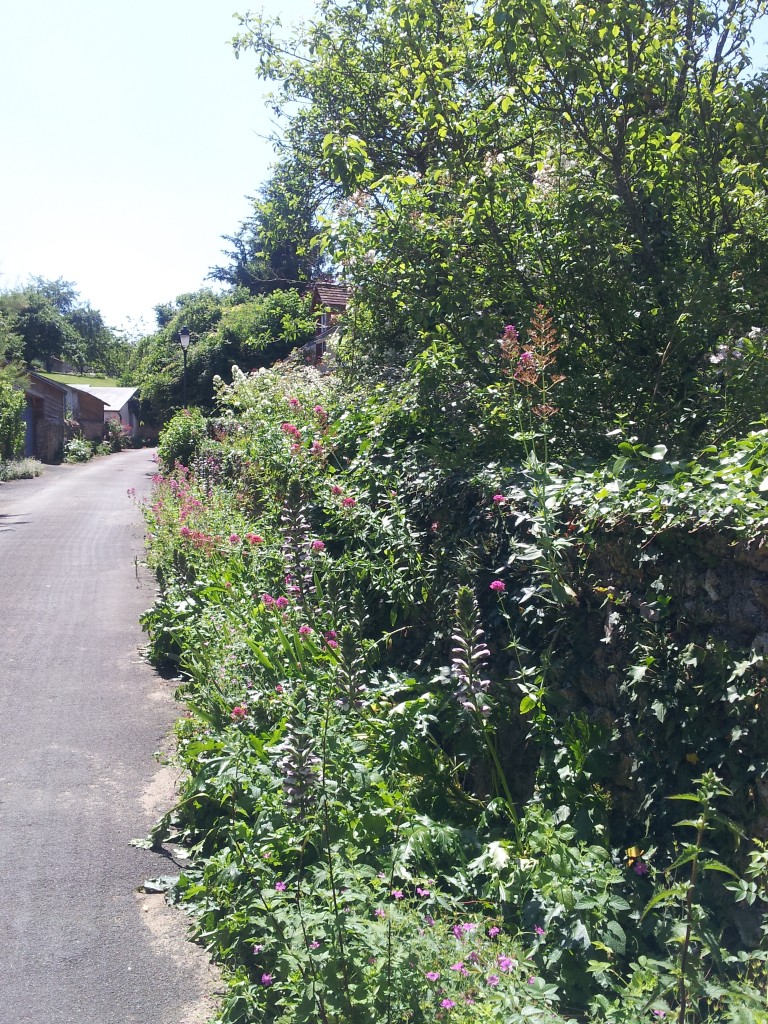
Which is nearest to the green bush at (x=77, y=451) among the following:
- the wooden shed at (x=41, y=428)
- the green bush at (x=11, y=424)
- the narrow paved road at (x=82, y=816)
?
the wooden shed at (x=41, y=428)

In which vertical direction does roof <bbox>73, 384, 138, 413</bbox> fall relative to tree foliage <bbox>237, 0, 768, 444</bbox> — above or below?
above

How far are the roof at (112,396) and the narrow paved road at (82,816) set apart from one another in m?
50.4

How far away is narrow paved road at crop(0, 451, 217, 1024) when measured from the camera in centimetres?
353

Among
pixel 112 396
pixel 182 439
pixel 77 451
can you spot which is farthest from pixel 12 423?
pixel 112 396

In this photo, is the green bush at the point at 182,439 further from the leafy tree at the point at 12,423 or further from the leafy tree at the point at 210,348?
the leafy tree at the point at 12,423

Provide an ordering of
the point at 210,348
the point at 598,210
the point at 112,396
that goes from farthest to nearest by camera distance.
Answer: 1. the point at 112,396
2. the point at 210,348
3. the point at 598,210

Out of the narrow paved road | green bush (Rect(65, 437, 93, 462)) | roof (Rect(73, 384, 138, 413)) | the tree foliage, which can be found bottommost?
the narrow paved road

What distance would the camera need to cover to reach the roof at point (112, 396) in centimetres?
5941

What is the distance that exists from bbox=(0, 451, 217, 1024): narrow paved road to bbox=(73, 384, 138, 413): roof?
5041cm

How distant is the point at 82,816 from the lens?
5.12 m

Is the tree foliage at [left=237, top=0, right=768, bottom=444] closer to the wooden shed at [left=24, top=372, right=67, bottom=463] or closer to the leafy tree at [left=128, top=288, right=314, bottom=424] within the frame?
the leafy tree at [left=128, top=288, right=314, bottom=424]

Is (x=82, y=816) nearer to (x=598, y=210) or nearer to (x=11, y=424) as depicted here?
(x=598, y=210)

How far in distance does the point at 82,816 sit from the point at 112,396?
198ft

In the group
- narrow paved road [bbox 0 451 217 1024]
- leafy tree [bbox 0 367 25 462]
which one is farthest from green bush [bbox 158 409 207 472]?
narrow paved road [bbox 0 451 217 1024]
